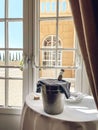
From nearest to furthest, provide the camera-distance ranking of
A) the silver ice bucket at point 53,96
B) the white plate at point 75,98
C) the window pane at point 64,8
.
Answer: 1. the silver ice bucket at point 53,96
2. the white plate at point 75,98
3. the window pane at point 64,8

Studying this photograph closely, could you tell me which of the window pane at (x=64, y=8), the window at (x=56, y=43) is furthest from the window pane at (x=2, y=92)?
the window pane at (x=64, y=8)

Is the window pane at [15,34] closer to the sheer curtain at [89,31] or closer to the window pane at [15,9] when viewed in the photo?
the window pane at [15,9]

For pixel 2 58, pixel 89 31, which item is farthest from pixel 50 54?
pixel 89 31

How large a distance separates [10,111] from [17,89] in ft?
0.73

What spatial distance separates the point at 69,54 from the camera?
1.87m

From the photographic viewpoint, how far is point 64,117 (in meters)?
1.23

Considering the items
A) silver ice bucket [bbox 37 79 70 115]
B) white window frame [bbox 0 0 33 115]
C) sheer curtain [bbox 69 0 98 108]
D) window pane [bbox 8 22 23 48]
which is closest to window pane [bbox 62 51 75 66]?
white window frame [bbox 0 0 33 115]

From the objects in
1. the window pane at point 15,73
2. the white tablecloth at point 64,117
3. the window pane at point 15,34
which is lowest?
the white tablecloth at point 64,117

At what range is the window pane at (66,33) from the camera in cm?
185

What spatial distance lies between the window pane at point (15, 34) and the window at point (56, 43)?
0.16 meters

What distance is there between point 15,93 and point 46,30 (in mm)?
700

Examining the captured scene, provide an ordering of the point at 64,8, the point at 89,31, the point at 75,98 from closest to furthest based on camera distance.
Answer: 1. the point at 89,31
2. the point at 75,98
3. the point at 64,8

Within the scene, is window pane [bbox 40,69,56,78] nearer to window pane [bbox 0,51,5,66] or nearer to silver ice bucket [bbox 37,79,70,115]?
window pane [bbox 0,51,5,66]

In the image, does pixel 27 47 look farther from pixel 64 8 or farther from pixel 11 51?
pixel 64 8
